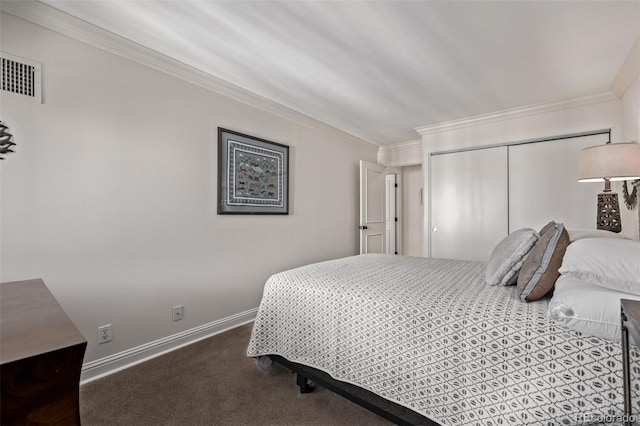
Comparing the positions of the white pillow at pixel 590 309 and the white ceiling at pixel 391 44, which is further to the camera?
the white ceiling at pixel 391 44

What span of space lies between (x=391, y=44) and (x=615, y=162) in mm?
1832

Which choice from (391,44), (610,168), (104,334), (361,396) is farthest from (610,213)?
(104,334)

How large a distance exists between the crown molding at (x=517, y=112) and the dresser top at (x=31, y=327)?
4.35m

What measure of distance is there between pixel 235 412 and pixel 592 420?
161 cm

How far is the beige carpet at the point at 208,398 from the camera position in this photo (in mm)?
1548

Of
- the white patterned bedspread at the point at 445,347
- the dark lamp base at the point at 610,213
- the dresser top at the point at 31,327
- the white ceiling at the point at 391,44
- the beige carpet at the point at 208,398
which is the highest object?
the white ceiling at the point at 391,44

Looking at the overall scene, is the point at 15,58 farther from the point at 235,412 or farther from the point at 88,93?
the point at 235,412

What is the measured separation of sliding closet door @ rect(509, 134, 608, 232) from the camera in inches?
125

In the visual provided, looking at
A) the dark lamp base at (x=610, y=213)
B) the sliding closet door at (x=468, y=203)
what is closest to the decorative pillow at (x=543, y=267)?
the dark lamp base at (x=610, y=213)

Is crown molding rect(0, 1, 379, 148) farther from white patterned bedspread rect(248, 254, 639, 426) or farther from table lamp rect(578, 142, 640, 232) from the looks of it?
table lamp rect(578, 142, 640, 232)

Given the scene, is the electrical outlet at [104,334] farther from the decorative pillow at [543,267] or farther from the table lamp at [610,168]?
the table lamp at [610,168]

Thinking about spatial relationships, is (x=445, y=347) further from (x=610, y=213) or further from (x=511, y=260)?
(x=610, y=213)

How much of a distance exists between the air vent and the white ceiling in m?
0.42

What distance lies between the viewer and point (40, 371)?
2.07 feet
